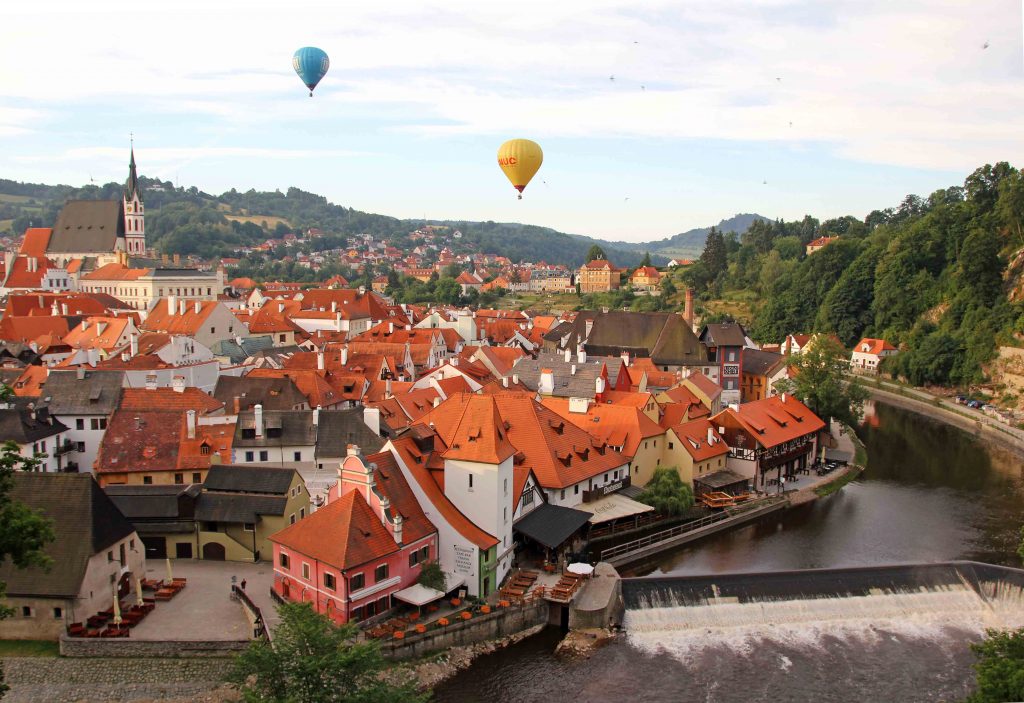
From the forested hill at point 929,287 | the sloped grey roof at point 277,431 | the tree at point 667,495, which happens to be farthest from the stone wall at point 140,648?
the forested hill at point 929,287

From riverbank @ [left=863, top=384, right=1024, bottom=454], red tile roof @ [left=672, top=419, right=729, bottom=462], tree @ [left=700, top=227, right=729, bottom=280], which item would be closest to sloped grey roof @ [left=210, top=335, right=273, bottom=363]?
red tile roof @ [left=672, top=419, right=729, bottom=462]

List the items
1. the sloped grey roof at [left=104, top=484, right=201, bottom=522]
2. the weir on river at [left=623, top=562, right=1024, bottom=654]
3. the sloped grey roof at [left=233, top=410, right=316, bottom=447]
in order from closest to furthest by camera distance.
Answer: the weir on river at [left=623, top=562, right=1024, bottom=654] < the sloped grey roof at [left=104, top=484, right=201, bottom=522] < the sloped grey roof at [left=233, top=410, right=316, bottom=447]

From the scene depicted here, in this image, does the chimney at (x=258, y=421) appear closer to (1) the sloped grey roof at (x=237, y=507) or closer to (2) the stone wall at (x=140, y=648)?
(1) the sloped grey roof at (x=237, y=507)

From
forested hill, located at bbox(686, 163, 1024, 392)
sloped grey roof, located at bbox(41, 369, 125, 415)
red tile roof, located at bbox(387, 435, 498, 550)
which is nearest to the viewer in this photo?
red tile roof, located at bbox(387, 435, 498, 550)

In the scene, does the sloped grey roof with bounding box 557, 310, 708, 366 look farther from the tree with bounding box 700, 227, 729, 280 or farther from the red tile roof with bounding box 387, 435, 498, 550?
the tree with bounding box 700, 227, 729, 280

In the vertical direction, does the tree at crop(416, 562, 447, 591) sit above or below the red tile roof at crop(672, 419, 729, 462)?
below

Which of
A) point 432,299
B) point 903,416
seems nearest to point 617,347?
point 903,416
